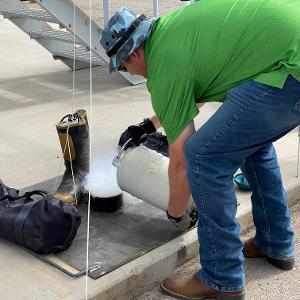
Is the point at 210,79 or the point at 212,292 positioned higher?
the point at 210,79

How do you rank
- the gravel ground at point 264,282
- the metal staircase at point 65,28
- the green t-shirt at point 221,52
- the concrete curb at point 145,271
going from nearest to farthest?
the green t-shirt at point 221,52
the concrete curb at point 145,271
the gravel ground at point 264,282
the metal staircase at point 65,28

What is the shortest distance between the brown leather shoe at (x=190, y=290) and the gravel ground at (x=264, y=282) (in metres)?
0.05

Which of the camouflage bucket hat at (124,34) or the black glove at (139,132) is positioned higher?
the camouflage bucket hat at (124,34)

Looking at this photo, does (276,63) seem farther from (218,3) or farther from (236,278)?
(236,278)

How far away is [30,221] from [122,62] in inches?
38.1

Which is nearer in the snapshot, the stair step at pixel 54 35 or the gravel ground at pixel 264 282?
the gravel ground at pixel 264 282

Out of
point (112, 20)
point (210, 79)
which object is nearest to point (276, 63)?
point (210, 79)

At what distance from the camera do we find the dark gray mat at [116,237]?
2.91 metres

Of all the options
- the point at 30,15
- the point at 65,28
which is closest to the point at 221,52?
the point at 65,28

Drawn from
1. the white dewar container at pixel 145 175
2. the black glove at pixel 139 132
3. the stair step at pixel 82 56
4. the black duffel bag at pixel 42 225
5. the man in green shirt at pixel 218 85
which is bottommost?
the stair step at pixel 82 56

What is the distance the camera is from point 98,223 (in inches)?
132

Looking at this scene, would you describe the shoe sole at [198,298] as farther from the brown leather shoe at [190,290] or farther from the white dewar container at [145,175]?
the white dewar container at [145,175]

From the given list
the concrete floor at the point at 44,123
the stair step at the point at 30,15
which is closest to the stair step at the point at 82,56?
the concrete floor at the point at 44,123

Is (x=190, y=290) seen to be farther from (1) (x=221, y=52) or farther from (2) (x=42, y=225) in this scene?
(1) (x=221, y=52)
